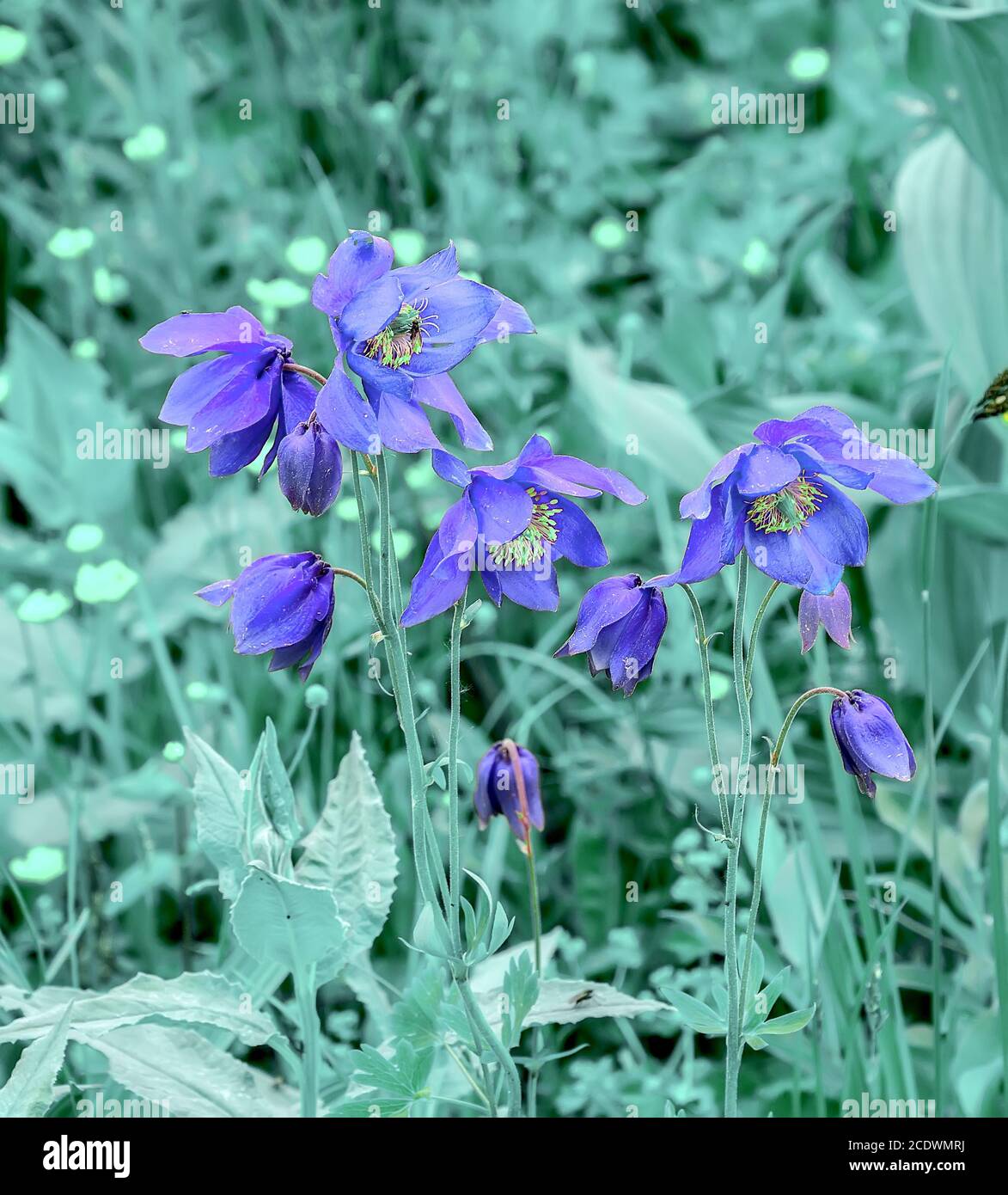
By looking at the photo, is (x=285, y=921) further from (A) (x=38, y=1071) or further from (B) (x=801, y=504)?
(B) (x=801, y=504)

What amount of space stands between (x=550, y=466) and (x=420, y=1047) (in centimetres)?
41

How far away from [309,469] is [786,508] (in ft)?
0.90

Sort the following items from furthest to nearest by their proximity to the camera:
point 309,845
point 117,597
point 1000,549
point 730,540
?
point 1000,549
point 117,597
point 309,845
point 730,540

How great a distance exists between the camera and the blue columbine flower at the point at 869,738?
77 cm

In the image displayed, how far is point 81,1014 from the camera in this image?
0.90 metres

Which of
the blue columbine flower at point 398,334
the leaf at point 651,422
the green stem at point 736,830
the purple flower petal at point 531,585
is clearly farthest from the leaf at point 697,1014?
the leaf at point 651,422

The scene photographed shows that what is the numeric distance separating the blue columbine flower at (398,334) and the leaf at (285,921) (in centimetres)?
31

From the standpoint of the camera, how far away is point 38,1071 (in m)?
0.86

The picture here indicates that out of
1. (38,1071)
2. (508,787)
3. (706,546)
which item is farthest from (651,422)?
(38,1071)

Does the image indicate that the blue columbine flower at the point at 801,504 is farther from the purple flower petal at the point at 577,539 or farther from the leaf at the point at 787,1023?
the leaf at the point at 787,1023
